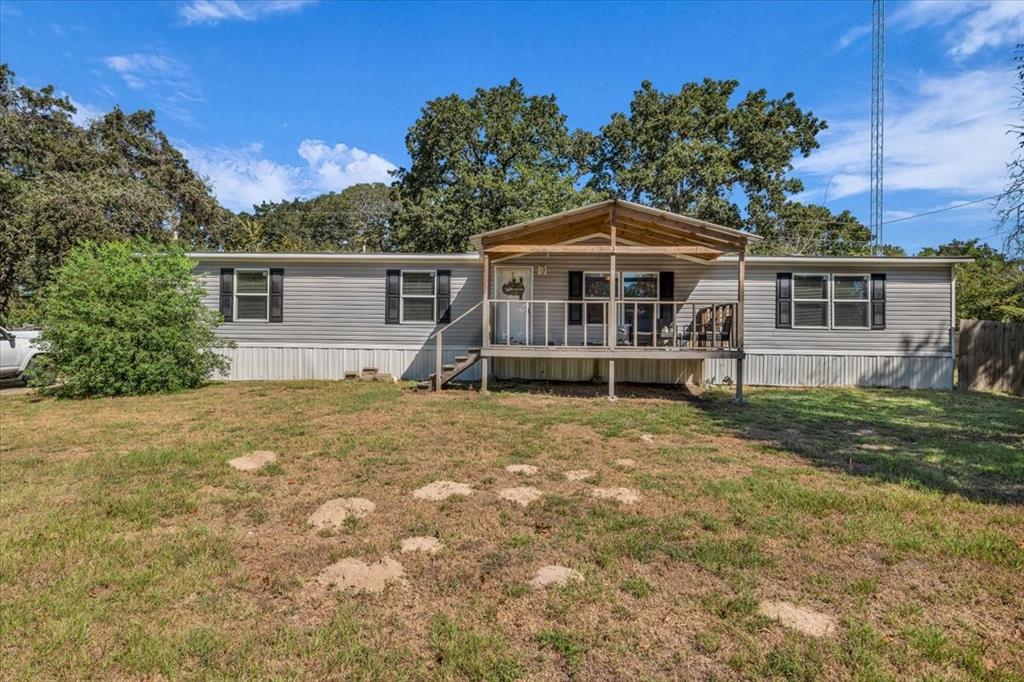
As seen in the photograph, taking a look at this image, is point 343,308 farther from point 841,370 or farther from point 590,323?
point 841,370

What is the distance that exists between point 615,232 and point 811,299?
5483 mm

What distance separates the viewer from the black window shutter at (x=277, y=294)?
12.3m

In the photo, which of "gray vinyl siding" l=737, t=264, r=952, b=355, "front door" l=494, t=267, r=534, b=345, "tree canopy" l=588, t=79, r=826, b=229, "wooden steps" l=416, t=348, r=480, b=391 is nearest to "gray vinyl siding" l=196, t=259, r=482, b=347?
"front door" l=494, t=267, r=534, b=345

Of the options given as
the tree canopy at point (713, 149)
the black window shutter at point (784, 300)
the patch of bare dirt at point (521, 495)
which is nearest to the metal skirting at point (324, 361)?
the black window shutter at point (784, 300)

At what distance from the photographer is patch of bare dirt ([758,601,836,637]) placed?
8.13ft

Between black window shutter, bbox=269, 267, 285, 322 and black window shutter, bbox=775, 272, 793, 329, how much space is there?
11.7 metres

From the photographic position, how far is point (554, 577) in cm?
298

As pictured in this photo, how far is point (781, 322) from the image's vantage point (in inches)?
464

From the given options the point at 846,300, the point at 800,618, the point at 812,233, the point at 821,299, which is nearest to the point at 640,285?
the point at 821,299

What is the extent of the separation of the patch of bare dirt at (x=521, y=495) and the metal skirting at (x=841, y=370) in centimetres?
885

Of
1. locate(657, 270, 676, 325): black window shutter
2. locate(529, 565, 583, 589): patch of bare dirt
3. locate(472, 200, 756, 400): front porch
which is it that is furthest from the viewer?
locate(657, 270, 676, 325): black window shutter

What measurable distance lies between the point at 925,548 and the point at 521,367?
9.41 meters

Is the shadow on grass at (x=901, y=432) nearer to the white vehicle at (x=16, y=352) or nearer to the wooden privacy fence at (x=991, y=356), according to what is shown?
the wooden privacy fence at (x=991, y=356)

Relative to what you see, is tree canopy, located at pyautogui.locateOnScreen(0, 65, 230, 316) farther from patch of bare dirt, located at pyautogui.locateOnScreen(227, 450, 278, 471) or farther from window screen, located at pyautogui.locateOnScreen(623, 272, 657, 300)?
window screen, located at pyautogui.locateOnScreen(623, 272, 657, 300)
